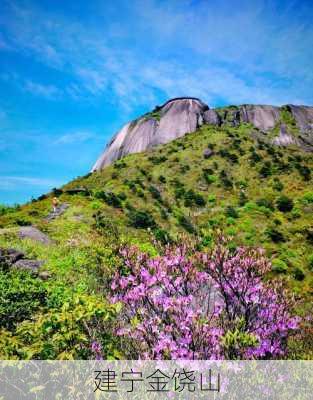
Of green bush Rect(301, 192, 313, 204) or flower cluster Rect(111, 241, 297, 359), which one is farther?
green bush Rect(301, 192, 313, 204)

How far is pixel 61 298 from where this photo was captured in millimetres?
13984

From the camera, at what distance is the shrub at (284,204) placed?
44491mm

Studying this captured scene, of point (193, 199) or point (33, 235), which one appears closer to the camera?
point (33, 235)

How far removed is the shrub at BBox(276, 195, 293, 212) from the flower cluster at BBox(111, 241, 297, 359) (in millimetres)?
38835

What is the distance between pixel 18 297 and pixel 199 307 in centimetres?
800

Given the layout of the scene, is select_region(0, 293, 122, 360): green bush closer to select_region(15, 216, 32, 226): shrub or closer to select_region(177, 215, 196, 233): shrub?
A: select_region(15, 216, 32, 226): shrub

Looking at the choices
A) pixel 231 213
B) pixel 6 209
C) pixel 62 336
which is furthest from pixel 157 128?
pixel 62 336

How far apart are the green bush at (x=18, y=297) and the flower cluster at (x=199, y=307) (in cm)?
396

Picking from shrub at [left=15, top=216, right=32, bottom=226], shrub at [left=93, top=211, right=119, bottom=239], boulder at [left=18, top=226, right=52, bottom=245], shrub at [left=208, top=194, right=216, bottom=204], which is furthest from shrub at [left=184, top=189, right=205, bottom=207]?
boulder at [left=18, top=226, right=52, bottom=245]

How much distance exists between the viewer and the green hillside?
20.9ft

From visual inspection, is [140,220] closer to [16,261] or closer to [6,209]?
[6,209]

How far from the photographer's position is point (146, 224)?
123ft

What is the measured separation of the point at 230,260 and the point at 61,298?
8.46 metres

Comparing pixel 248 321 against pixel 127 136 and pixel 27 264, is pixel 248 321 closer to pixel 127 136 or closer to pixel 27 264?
pixel 27 264
